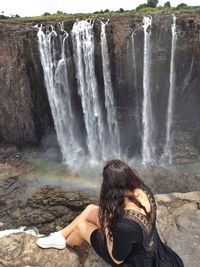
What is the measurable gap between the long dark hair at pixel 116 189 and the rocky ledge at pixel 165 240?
1609 millimetres

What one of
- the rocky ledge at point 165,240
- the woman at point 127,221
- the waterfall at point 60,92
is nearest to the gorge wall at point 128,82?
the waterfall at point 60,92

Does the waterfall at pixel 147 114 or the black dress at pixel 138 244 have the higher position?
the black dress at pixel 138 244

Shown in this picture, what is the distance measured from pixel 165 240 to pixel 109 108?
1197 cm

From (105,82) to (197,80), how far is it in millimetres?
4477

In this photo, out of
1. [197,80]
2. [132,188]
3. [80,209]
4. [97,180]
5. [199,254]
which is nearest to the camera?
[132,188]

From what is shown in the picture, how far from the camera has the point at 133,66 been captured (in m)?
16.5

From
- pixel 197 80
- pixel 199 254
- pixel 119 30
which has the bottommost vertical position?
pixel 197 80

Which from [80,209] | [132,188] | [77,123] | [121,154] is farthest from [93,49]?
[132,188]

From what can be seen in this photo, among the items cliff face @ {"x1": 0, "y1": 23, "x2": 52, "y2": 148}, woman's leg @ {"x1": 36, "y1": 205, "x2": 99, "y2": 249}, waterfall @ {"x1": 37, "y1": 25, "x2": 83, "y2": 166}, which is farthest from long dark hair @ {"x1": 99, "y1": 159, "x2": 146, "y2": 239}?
cliff face @ {"x1": 0, "y1": 23, "x2": 52, "y2": 148}

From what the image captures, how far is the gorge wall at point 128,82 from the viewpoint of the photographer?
15.9 meters

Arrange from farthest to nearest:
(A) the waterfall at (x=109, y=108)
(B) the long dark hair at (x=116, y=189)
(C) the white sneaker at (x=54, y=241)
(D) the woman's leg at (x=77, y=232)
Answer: (A) the waterfall at (x=109, y=108) < (C) the white sneaker at (x=54, y=241) < (D) the woman's leg at (x=77, y=232) < (B) the long dark hair at (x=116, y=189)

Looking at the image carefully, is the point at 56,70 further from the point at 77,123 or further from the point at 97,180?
the point at 97,180

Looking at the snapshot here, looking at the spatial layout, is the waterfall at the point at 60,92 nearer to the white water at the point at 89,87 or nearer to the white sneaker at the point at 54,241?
the white water at the point at 89,87

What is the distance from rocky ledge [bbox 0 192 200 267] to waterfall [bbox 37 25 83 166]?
10.2 m
